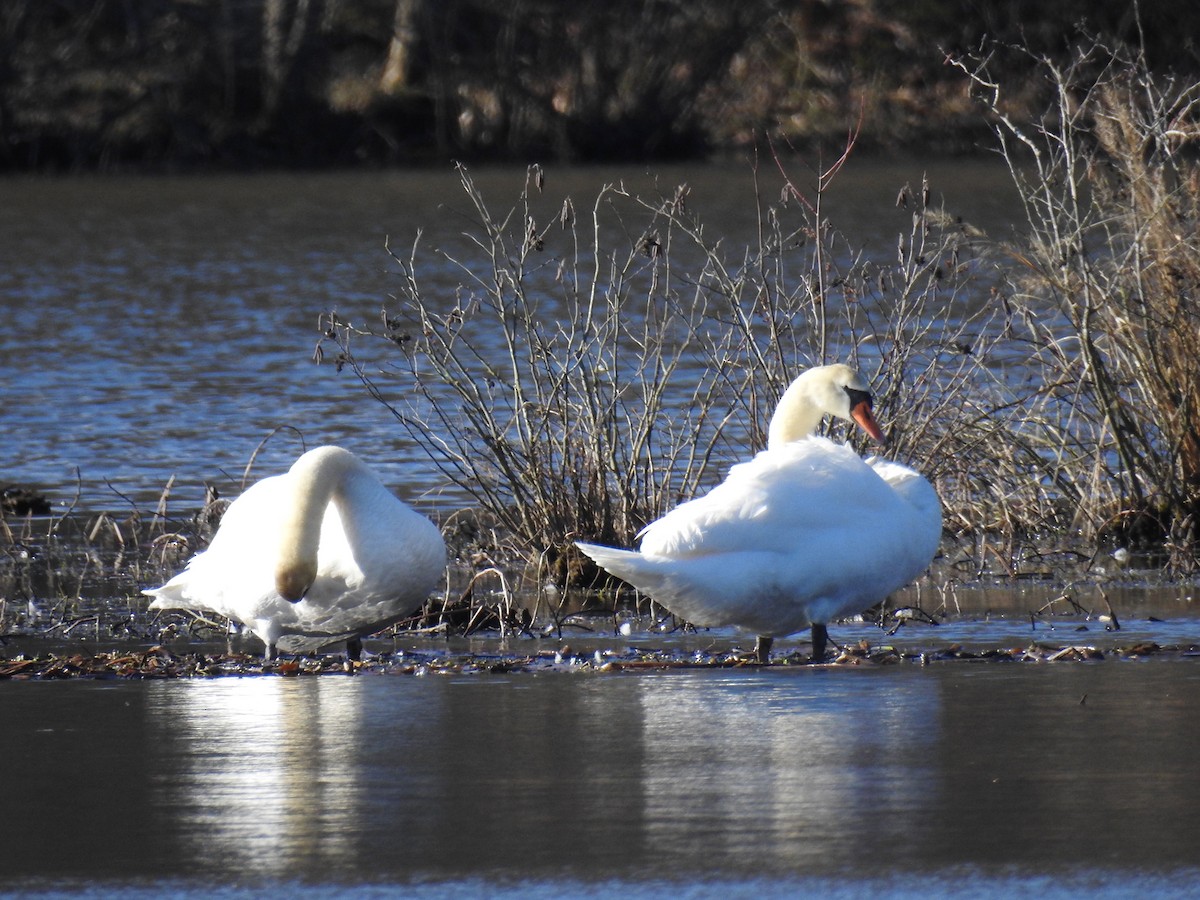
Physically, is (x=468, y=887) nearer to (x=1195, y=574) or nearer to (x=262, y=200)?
(x=1195, y=574)

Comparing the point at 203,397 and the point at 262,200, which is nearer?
the point at 203,397

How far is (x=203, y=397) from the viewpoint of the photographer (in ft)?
49.2

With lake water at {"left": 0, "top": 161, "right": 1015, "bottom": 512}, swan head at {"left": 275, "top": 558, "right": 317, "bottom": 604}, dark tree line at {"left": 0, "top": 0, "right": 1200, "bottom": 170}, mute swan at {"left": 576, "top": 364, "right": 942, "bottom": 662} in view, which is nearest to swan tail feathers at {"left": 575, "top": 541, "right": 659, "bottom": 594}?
mute swan at {"left": 576, "top": 364, "right": 942, "bottom": 662}

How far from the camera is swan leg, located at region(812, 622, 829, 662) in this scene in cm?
684

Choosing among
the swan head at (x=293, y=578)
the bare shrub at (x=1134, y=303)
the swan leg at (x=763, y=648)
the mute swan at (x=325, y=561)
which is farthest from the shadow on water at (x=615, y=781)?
the bare shrub at (x=1134, y=303)

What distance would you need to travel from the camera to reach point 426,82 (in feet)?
138

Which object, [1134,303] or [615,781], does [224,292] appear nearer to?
[1134,303]

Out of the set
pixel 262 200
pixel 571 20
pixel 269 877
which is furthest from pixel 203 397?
pixel 571 20

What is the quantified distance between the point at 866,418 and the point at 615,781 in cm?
298

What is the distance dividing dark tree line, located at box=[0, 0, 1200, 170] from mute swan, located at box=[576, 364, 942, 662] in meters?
31.7

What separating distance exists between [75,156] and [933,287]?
32.0 metres

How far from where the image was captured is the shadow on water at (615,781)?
441cm

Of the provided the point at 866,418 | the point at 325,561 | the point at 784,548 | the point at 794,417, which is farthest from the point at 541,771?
the point at 866,418

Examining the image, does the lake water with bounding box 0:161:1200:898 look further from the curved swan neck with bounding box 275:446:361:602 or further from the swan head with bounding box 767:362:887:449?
the swan head with bounding box 767:362:887:449
